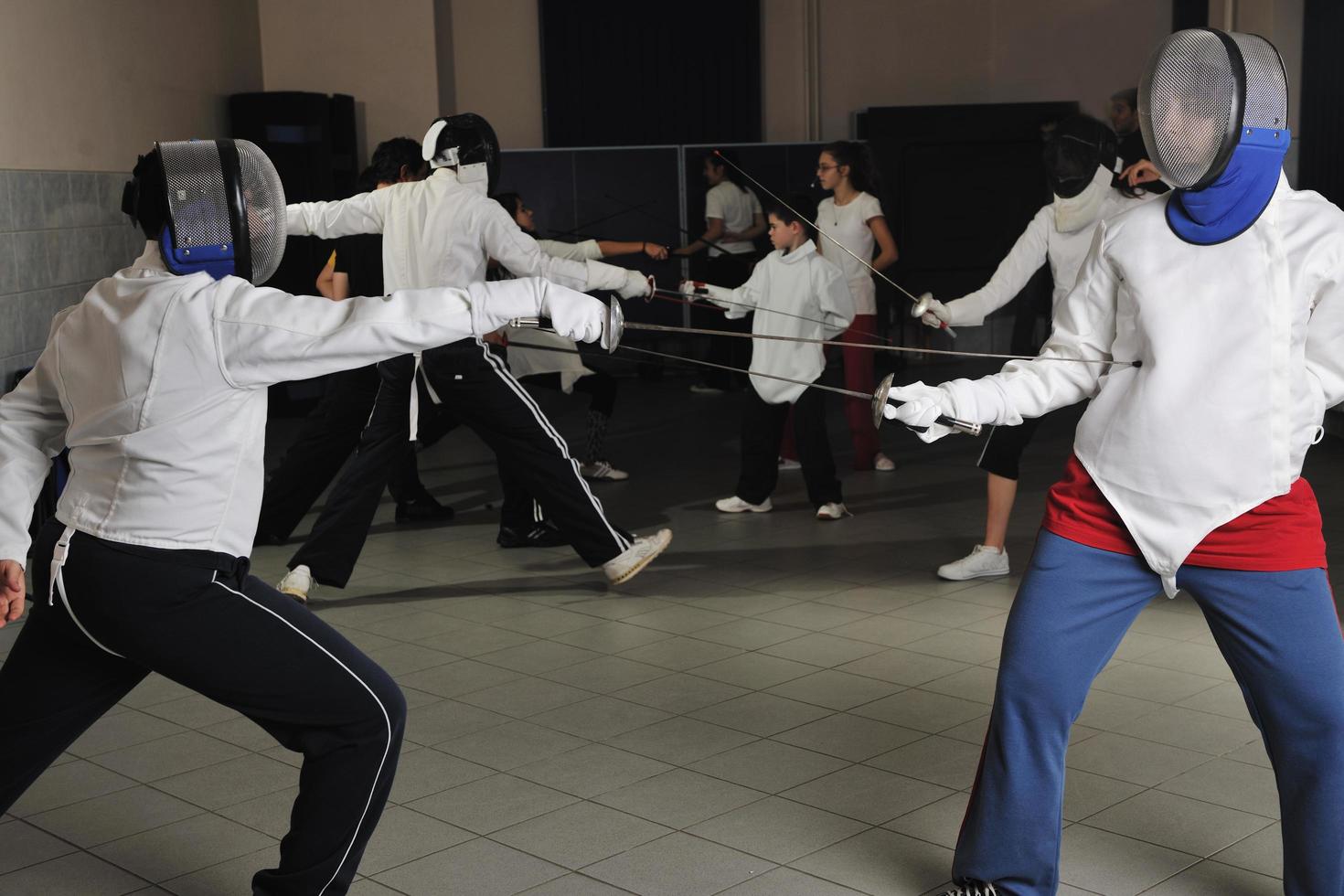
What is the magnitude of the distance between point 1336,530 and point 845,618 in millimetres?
1977

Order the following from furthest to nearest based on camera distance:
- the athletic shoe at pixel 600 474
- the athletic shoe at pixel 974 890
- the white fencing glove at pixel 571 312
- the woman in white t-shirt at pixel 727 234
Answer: the woman in white t-shirt at pixel 727 234 → the athletic shoe at pixel 600 474 → the athletic shoe at pixel 974 890 → the white fencing glove at pixel 571 312

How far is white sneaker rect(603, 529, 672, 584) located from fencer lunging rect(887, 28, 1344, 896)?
7.01ft

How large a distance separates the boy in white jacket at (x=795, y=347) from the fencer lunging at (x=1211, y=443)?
294 centimetres

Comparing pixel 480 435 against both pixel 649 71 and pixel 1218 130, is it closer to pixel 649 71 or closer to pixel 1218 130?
pixel 1218 130

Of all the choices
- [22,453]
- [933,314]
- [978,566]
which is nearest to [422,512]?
[978,566]

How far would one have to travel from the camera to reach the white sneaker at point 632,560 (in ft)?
13.5

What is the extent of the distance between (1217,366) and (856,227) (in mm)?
3879

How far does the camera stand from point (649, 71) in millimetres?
9445

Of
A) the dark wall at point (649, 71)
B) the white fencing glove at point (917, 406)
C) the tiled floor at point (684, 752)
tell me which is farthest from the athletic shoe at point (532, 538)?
the dark wall at point (649, 71)

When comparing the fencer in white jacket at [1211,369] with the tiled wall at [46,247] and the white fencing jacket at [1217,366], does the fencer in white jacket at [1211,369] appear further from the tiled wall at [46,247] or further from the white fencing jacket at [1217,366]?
the tiled wall at [46,247]

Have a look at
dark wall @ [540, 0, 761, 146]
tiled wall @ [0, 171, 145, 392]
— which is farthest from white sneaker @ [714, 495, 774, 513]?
dark wall @ [540, 0, 761, 146]

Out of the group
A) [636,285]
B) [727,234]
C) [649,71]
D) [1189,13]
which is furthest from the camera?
[649,71]

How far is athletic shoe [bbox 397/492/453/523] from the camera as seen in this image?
527 centimetres

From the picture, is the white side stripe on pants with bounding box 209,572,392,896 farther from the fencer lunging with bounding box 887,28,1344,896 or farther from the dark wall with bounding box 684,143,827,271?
the dark wall with bounding box 684,143,827,271
